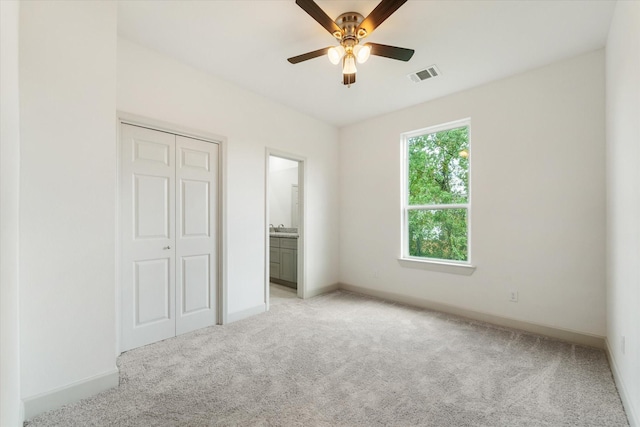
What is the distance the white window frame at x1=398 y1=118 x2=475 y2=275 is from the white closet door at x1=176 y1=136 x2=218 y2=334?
8.49ft

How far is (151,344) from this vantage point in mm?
2828

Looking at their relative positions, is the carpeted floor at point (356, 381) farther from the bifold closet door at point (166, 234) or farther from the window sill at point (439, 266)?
the window sill at point (439, 266)

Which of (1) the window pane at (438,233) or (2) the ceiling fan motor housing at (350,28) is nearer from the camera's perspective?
(2) the ceiling fan motor housing at (350,28)

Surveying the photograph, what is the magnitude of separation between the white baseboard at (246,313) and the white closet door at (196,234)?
0.19 metres

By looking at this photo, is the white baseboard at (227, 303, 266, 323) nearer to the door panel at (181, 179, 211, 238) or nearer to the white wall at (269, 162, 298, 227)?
the door panel at (181, 179, 211, 238)

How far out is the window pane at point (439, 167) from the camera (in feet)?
12.4

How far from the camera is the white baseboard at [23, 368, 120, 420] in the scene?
182 centimetres

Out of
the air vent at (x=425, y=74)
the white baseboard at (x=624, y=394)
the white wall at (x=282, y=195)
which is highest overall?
the air vent at (x=425, y=74)

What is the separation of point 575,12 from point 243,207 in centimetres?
355

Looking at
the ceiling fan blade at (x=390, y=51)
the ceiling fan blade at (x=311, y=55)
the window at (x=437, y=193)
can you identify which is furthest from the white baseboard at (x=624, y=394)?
the ceiling fan blade at (x=311, y=55)

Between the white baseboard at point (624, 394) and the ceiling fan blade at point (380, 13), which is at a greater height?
the ceiling fan blade at point (380, 13)

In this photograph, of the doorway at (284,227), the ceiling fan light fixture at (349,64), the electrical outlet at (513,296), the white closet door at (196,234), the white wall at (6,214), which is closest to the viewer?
the white wall at (6,214)

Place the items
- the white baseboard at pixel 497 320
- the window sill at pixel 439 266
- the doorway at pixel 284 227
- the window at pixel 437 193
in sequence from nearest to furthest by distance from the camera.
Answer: the white baseboard at pixel 497 320 < the window sill at pixel 439 266 < the window at pixel 437 193 < the doorway at pixel 284 227

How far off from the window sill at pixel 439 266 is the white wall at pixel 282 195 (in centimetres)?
286
